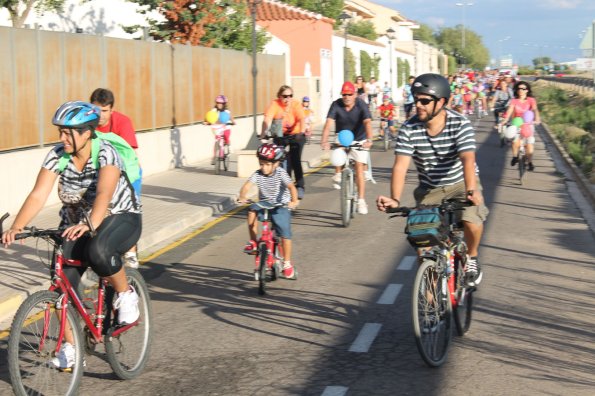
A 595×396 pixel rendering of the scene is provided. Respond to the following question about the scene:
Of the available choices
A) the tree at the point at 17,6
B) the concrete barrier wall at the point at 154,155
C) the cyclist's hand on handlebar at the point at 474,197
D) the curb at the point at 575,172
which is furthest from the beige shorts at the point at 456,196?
the tree at the point at 17,6

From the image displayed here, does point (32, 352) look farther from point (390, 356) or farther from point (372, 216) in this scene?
point (372, 216)

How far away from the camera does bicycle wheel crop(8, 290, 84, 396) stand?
5.43 m

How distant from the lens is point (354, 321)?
8078 mm

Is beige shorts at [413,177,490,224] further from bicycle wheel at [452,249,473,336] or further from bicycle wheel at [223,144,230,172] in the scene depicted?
bicycle wheel at [223,144,230,172]

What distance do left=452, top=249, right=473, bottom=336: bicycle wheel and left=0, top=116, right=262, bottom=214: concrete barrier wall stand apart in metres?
8.85

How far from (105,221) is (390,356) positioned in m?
2.19

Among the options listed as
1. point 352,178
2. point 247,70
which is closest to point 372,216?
point 352,178

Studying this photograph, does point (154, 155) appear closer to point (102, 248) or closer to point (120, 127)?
point (120, 127)

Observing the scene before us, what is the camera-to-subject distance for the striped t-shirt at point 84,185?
6039mm

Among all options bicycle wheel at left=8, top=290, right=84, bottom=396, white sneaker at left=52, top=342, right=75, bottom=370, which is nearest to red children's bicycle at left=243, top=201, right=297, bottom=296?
bicycle wheel at left=8, top=290, right=84, bottom=396

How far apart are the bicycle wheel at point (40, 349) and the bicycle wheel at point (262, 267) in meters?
3.45

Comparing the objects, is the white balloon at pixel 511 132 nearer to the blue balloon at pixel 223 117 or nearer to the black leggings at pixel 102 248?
the blue balloon at pixel 223 117

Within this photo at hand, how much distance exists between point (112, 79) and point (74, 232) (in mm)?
14575

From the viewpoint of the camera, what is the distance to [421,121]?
701 cm
